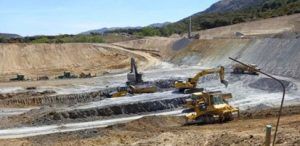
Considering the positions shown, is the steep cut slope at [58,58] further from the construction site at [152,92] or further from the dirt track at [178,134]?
the dirt track at [178,134]

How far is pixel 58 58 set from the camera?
59.0 meters

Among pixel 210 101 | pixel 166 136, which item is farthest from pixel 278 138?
pixel 210 101

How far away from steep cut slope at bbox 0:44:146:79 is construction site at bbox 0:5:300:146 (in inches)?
4.6

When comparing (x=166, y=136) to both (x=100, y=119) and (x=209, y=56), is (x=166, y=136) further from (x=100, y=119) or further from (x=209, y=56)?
(x=209, y=56)

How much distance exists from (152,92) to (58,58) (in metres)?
26.6

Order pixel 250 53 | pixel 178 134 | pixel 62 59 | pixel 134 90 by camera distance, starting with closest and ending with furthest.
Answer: pixel 178 134
pixel 134 90
pixel 250 53
pixel 62 59

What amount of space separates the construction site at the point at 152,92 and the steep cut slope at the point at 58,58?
12cm

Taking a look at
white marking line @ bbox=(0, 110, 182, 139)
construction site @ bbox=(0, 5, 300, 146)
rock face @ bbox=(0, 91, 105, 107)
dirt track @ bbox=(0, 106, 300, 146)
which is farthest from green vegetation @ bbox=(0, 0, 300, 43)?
dirt track @ bbox=(0, 106, 300, 146)

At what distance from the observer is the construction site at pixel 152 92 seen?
20578 millimetres

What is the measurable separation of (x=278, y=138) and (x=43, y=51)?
48915 millimetres

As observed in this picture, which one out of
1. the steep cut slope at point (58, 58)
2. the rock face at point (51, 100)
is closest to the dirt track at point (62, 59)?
the steep cut slope at point (58, 58)

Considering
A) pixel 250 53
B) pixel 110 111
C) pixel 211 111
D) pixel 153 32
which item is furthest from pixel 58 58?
pixel 211 111

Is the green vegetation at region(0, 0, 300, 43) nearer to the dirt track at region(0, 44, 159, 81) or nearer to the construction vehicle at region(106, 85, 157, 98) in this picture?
the dirt track at region(0, 44, 159, 81)

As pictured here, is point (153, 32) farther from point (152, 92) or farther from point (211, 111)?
point (211, 111)
